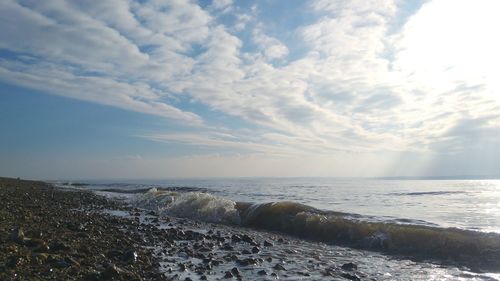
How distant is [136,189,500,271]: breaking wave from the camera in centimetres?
1264

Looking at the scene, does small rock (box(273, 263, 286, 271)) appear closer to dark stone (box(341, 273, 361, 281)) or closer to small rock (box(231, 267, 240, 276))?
small rock (box(231, 267, 240, 276))

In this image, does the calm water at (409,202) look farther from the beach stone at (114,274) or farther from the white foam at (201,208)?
the beach stone at (114,274)

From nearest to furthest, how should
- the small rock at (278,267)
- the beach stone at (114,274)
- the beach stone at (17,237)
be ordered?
1. the beach stone at (114,274)
2. the beach stone at (17,237)
3. the small rock at (278,267)

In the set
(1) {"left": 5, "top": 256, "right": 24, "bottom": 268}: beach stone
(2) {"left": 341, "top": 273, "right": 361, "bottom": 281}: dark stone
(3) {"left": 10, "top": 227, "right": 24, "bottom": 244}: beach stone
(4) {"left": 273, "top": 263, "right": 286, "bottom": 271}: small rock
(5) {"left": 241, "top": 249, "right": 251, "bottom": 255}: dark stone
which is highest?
(3) {"left": 10, "top": 227, "right": 24, "bottom": 244}: beach stone

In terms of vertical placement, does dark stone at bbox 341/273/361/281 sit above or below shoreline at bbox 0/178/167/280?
below

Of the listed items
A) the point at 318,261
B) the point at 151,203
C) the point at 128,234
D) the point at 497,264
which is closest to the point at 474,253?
the point at 497,264

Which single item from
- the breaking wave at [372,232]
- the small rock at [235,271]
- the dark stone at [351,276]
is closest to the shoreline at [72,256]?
the small rock at [235,271]

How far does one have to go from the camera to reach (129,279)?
7.64m

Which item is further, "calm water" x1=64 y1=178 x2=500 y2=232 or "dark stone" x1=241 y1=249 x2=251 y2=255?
"calm water" x1=64 y1=178 x2=500 y2=232

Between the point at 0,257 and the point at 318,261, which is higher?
Answer: the point at 0,257

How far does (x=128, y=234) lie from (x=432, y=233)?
1090cm

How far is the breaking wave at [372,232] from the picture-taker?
1264 centimetres

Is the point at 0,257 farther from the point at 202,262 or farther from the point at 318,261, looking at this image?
the point at 318,261

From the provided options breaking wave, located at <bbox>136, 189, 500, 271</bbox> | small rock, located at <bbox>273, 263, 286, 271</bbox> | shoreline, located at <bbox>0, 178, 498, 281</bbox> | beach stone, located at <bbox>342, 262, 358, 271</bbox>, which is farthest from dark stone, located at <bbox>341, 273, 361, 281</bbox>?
breaking wave, located at <bbox>136, 189, 500, 271</bbox>
